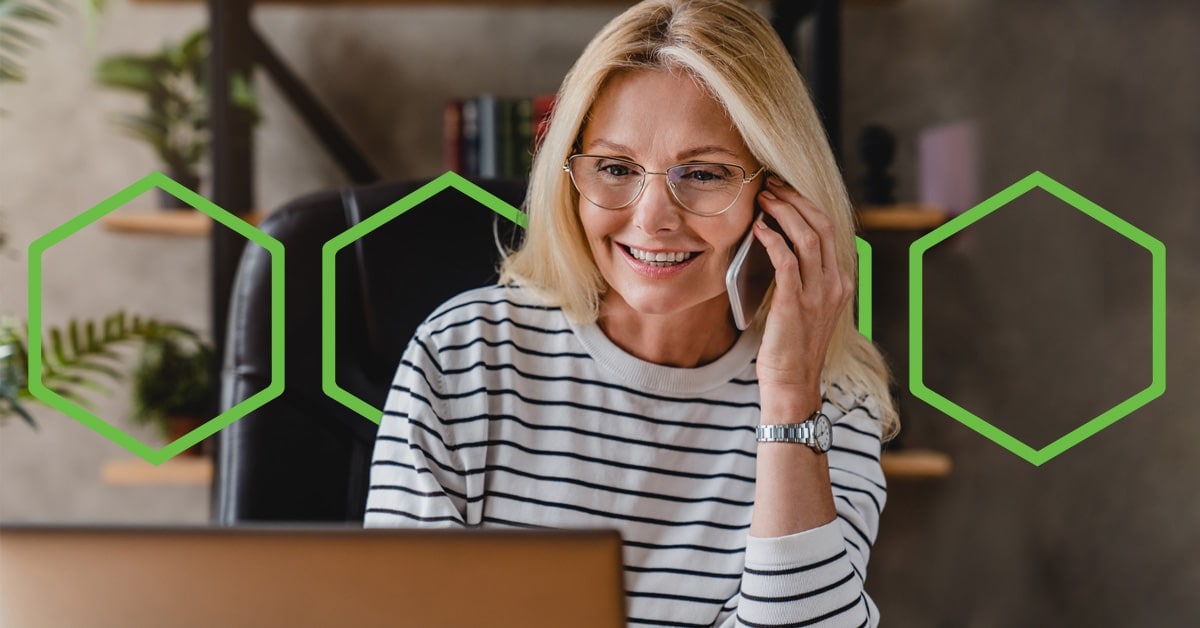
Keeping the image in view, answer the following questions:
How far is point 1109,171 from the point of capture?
6.48 feet

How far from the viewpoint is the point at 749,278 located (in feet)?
3.58

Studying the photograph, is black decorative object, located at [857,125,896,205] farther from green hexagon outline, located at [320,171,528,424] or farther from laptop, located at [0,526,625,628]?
laptop, located at [0,526,625,628]

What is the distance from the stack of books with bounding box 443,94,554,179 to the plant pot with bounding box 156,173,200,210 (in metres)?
0.48

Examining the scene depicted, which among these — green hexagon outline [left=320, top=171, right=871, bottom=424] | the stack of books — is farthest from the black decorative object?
green hexagon outline [left=320, top=171, right=871, bottom=424]

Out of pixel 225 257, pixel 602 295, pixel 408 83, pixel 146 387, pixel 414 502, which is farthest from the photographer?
pixel 408 83

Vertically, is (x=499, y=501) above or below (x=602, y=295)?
below

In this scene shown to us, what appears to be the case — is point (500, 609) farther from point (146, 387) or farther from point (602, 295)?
point (146, 387)

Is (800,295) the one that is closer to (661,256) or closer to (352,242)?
(661,256)

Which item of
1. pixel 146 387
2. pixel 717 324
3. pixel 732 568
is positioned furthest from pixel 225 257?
pixel 732 568

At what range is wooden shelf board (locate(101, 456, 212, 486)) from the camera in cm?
170

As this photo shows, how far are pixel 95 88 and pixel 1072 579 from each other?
2.28 metres

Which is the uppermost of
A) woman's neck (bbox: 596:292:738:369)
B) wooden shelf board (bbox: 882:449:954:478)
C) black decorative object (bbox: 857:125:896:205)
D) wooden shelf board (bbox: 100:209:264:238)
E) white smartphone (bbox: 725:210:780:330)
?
black decorative object (bbox: 857:125:896:205)

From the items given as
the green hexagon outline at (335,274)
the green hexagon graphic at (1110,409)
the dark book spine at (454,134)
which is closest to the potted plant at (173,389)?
the dark book spine at (454,134)

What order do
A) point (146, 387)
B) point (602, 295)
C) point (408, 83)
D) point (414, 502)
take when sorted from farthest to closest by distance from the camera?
point (408, 83) → point (146, 387) → point (602, 295) → point (414, 502)
